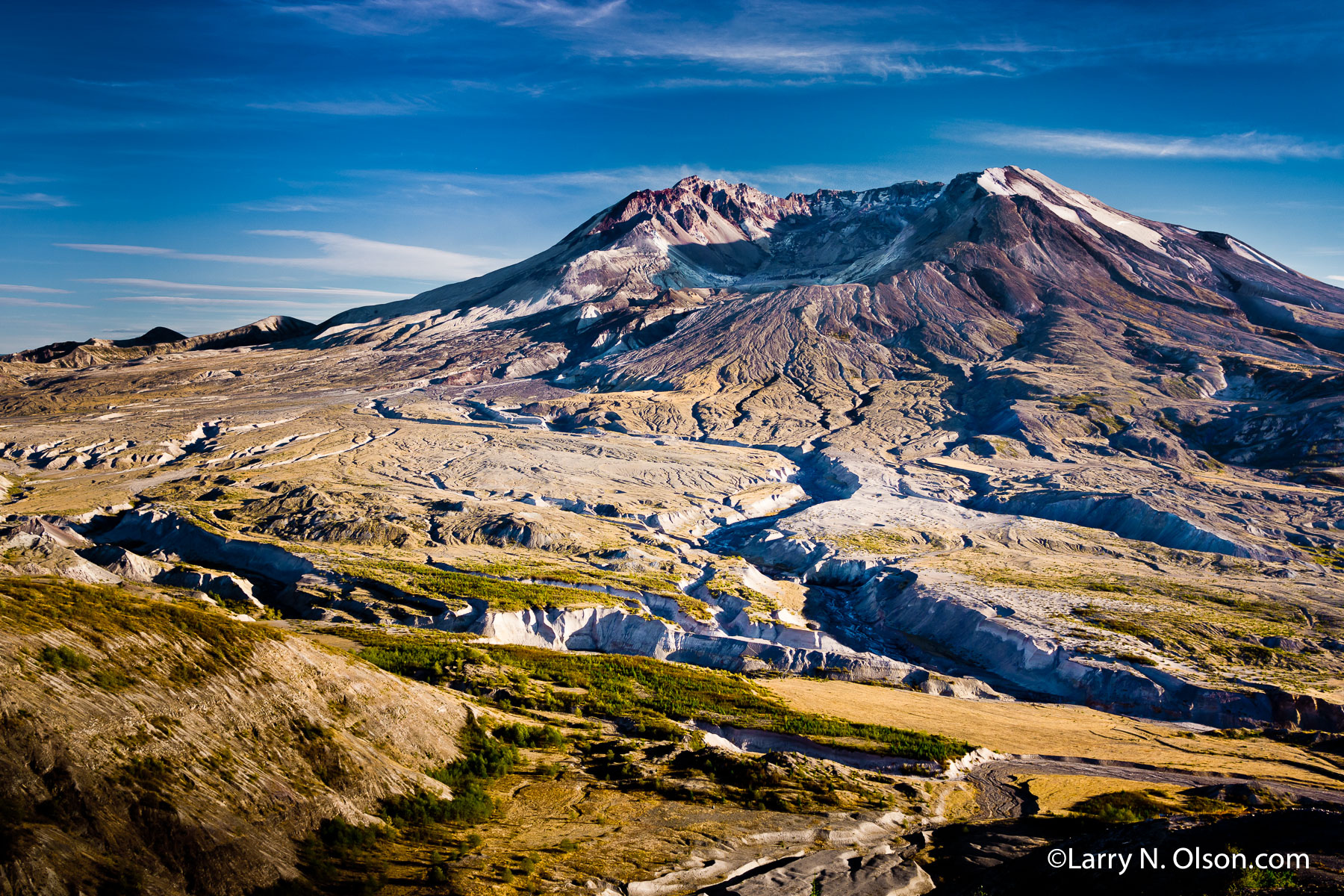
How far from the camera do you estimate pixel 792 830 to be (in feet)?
→ 81.7

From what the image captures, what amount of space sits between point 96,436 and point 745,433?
11563cm

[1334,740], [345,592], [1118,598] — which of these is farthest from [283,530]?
[1334,740]

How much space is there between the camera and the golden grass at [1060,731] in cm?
3934

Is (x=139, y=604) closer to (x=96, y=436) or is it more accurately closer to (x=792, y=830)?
(x=792, y=830)

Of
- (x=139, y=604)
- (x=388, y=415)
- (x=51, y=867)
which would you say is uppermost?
(x=388, y=415)

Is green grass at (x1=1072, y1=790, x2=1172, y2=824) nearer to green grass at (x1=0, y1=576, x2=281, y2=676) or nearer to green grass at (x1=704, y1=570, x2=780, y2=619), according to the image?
green grass at (x1=0, y1=576, x2=281, y2=676)

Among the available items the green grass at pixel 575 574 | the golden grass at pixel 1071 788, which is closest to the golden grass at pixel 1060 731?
the golden grass at pixel 1071 788

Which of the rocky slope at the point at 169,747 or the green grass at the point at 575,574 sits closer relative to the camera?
the rocky slope at the point at 169,747

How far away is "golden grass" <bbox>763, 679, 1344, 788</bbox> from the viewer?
39.3m

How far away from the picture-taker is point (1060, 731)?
1718 inches

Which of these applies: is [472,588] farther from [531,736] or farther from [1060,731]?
[1060,731]

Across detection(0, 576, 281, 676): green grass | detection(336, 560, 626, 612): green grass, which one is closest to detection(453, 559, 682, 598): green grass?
detection(336, 560, 626, 612): green grass

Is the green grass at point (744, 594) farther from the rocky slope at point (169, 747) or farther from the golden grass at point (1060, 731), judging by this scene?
the rocky slope at point (169, 747)

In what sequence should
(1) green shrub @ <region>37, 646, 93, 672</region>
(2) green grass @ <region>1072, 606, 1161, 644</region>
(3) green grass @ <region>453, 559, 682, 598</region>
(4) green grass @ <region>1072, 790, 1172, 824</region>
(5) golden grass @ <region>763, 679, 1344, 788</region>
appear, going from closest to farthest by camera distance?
(1) green shrub @ <region>37, 646, 93, 672</region> < (4) green grass @ <region>1072, 790, 1172, 824</region> < (5) golden grass @ <region>763, 679, 1344, 788</region> < (2) green grass @ <region>1072, 606, 1161, 644</region> < (3) green grass @ <region>453, 559, 682, 598</region>
